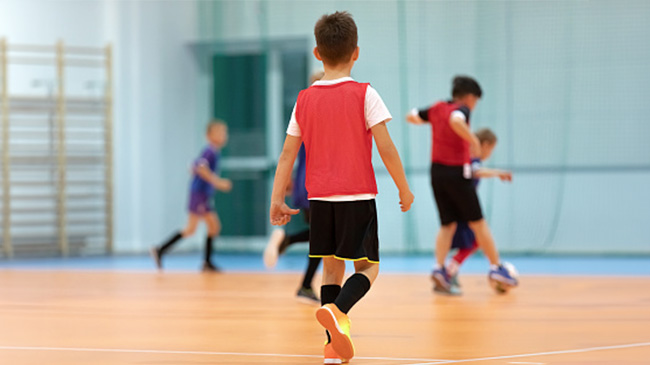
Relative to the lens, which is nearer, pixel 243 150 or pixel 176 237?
pixel 176 237

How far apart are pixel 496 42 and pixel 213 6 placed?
285 centimetres

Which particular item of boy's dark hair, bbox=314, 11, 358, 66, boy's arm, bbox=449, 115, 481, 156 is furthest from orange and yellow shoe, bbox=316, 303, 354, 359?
boy's arm, bbox=449, 115, 481, 156

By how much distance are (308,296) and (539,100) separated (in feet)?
13.9

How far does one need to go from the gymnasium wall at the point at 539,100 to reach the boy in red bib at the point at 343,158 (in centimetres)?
556

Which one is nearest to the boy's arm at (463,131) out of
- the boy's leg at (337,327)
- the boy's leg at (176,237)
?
the boy's leg at (337,327)

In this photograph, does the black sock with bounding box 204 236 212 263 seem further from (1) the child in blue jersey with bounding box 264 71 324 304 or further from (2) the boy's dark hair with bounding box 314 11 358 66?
(2) the boy's dark hair with bounding box 314 11 358 66

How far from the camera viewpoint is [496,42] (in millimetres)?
8250

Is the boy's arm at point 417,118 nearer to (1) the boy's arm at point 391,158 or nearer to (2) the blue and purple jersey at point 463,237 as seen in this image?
(2) the blue and purple jersey at point 463,237

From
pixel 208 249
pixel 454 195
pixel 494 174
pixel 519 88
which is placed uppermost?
pixel 519 88

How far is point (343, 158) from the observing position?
2.78 m

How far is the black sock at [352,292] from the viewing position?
2.72 metres

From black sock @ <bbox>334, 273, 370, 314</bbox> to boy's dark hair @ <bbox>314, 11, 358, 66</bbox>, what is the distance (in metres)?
0.69

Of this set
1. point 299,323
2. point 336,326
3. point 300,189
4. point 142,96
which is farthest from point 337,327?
point 142,96

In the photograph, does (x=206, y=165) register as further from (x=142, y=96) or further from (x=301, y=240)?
(x=142, y=96)
